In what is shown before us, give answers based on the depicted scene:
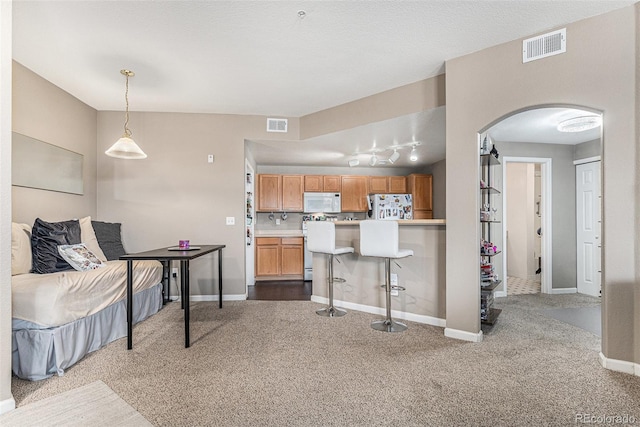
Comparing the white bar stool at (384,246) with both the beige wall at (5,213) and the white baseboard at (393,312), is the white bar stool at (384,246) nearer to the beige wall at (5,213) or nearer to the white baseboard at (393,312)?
the white baseboard at (393,312)

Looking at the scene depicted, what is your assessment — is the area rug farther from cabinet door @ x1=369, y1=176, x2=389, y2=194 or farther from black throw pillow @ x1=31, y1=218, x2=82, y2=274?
cabinet door @ x1=369, y1=176, x2=389, y2=194

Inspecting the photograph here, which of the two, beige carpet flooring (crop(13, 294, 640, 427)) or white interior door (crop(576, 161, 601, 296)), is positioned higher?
white interior door (crop(576, 161, 601, 296))

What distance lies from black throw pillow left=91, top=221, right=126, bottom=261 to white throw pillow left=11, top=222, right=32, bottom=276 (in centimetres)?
91

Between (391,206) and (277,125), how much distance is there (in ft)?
9.24

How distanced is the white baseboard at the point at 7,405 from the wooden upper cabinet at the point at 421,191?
580 cm

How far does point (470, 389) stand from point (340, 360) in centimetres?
88

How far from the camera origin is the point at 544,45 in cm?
241

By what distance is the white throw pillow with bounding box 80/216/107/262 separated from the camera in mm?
3391

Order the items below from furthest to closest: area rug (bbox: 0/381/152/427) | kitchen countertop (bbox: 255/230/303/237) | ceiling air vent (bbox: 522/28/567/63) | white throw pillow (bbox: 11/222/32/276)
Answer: kitchen countertop (bbox: 255/230/303/237)
white throw pillow (bbox: 11/222/32/276)
ceiling air vent (bbox: 522/28/567/63)
area rug (bbox: 0/381/152/427)

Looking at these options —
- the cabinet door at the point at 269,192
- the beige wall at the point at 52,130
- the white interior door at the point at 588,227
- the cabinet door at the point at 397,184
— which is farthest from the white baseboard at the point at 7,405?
the white interior door at the point at 588,227

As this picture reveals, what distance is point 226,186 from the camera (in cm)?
429

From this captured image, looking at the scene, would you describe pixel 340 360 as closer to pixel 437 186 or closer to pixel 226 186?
pixel 226 186

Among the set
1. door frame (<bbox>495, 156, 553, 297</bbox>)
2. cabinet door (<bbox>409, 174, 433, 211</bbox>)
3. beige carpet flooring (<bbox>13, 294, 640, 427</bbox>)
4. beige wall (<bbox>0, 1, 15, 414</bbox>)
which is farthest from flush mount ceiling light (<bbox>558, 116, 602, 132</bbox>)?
beige wall (<bbox>0, 1, 15, 414</bbox>)

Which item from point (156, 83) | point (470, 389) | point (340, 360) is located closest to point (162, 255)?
point (340, 360)
